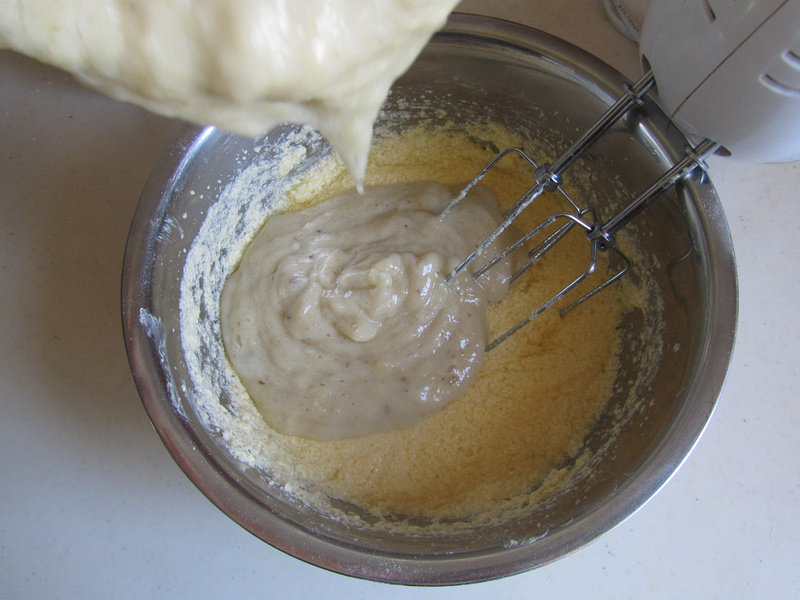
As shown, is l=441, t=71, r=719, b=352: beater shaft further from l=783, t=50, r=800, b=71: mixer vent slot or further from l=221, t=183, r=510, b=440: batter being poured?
l=783, t=50, r=800, b=71: mixer vent slot

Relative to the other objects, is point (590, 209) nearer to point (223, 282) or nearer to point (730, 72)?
point (730, 72)

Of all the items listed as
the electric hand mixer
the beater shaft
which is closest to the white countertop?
the beater shaft

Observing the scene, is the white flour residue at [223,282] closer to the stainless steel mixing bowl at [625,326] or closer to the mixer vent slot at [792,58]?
the stainless steel mixing bowl at [625,326]

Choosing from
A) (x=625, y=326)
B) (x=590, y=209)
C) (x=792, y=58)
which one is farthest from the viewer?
(x=625, y=326)

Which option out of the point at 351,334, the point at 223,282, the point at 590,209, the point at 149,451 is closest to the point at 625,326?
the point at 590,209

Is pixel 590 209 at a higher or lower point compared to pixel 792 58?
higher

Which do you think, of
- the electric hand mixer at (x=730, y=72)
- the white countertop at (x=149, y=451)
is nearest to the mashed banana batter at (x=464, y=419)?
the white countertop at (x=149, y=451)

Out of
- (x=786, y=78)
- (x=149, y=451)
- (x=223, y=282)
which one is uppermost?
(x=223, y=282)
